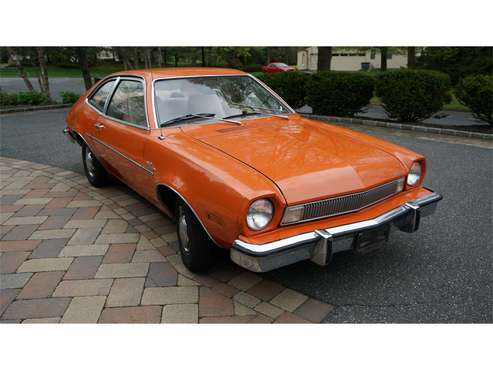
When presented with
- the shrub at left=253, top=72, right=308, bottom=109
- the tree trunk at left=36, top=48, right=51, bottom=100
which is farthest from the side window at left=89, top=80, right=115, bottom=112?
the tree trunk at left=36, top=48, right=51, bottom=100

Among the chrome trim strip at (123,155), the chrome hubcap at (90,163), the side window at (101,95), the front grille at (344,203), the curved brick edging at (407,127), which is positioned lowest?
the curved brick edging at (407,127)

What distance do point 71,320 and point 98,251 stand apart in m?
0.92

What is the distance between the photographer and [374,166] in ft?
8.71

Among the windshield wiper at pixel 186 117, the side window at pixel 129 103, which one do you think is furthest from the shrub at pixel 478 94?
the side window at pixel 129 103

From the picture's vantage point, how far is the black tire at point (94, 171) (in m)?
4.65

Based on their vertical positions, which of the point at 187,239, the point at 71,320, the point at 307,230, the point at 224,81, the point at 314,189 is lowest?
the point at 71,320

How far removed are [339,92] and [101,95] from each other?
663cm

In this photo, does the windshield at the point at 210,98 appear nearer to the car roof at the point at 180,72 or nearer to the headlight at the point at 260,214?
the car roof at the point at 180,72

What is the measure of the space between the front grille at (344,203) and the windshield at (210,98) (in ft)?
4.84

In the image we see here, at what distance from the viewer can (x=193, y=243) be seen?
8.88 feet

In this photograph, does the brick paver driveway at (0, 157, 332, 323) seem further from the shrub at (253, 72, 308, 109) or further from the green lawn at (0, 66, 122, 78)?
the green lawn at (0, 66, 122, 78)

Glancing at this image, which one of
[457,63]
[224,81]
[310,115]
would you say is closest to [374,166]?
[224,81]

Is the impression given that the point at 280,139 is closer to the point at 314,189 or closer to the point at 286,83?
the point at 314,189

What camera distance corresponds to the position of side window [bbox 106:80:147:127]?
3.39 metres
